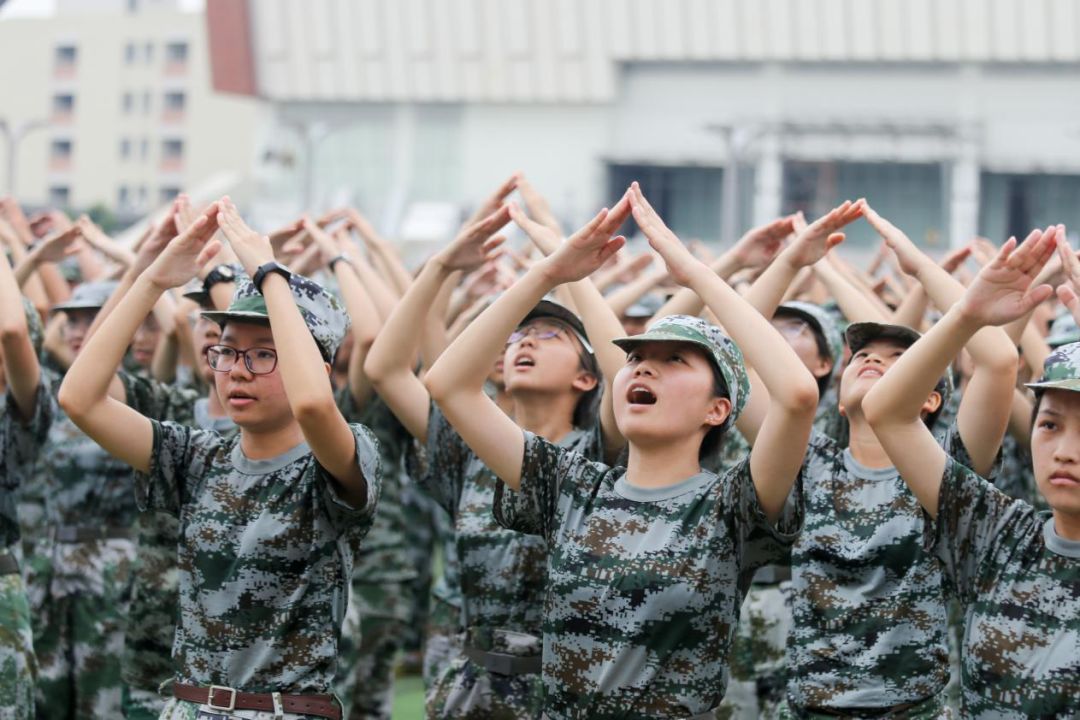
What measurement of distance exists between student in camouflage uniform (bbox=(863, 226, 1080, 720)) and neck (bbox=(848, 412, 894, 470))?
41.1 inches

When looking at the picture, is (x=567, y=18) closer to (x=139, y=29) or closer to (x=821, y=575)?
(x=139, y=29)

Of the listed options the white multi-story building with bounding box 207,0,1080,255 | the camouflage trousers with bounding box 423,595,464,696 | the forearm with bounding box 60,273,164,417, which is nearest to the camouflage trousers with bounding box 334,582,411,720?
the camouflage trousers with bounding box 423,595,464,696

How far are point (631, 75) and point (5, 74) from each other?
115ft

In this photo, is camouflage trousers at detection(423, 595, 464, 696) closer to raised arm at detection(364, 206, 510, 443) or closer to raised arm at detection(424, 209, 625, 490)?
raised arm at detection(364, 206, 510, 443)

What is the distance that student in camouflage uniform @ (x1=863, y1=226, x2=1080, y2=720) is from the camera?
3896 mm

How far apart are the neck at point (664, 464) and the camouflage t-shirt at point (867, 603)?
94cm

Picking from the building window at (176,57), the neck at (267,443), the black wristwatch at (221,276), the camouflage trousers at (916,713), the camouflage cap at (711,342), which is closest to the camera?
the camouflage cap at (711,342)

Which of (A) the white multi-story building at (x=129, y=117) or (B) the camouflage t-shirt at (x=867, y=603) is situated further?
(A) the white multi-story building at (x=129, y=117)

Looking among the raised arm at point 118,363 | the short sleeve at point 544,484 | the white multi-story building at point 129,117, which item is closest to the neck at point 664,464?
the short sleeve at point 544,484

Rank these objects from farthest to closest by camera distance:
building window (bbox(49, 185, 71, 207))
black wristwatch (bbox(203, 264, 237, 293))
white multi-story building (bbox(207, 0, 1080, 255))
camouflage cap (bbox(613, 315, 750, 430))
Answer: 1. building window (bbox(49, 185, 71, 207))
2. white multi-story building (bbox(207, 0, 1080, 255))
3. black wristwatch (bbox(203, 264, 237, 293))
4. camouflage cap (bbox(613, 315, 750, 430))

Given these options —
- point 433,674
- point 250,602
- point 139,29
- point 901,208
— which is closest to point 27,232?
point 433,674

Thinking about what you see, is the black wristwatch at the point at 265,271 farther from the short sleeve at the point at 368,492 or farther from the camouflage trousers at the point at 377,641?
the camouflage trousers at the point at 377,641

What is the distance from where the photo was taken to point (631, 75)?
5462 cm

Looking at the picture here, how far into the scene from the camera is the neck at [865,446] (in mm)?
5352
